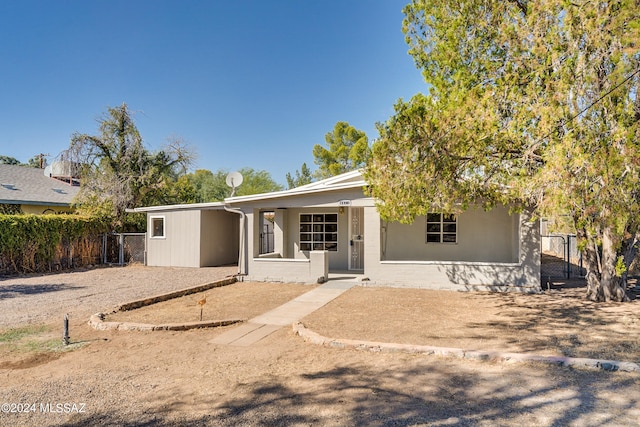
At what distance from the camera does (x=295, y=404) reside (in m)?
3.68

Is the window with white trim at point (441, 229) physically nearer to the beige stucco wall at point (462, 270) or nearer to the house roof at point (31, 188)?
the beige stucco wall at point (462, 270)

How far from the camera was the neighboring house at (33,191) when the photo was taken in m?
19.8

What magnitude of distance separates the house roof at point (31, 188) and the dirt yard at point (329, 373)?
49.6ft

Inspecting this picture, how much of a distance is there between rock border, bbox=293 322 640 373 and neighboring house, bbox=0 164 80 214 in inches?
809

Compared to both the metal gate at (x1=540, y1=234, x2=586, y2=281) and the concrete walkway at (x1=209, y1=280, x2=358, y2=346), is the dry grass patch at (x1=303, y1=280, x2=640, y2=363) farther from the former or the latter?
the metal gate at (x1=540, y1=234, x2=586, y2=281)

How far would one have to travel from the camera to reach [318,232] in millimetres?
14258

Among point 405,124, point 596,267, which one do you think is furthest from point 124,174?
point 596,267

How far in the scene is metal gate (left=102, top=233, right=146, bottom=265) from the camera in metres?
17.4

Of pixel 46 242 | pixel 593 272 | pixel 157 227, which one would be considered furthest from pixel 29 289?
pixel 593 272

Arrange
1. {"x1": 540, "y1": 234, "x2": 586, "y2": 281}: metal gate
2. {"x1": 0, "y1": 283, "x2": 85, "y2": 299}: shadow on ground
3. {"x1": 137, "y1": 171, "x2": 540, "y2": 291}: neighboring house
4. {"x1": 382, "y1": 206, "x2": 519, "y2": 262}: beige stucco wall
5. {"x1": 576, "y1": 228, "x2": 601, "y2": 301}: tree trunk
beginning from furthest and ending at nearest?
{"x1": 540, "y1": 234, "x2": 586, "y2": 281}: metal gate
{"x1": 382, "y1": 206, "x2": 519, "y2": 262}: beige stucco wall
{"x1": 137, "y1": 171, "x2": 540, "y2": 291}: neighboring house
{"x1": 0, "y1": 283, "x2": 85, "y2": 299}: shadow on ground
{"x1": 576, "y1": 228, "x2": 601, "y2": 301}: tree trunk

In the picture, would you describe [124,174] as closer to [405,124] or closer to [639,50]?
[405,124]

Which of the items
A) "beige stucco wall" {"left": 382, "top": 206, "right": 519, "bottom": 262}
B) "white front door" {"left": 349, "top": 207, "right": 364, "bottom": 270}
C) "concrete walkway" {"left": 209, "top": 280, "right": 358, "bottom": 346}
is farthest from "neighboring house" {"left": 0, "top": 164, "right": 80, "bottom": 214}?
"beige stucco wall" {"left": 382, "top": 206, "right": 519, "bottom": 262}

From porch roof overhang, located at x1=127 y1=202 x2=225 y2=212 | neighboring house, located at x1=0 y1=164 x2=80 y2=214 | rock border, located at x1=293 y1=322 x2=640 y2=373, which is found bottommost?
rock border, located at x1=293 y1=322 x2=640 y2=373

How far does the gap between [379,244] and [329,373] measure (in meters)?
7.08
